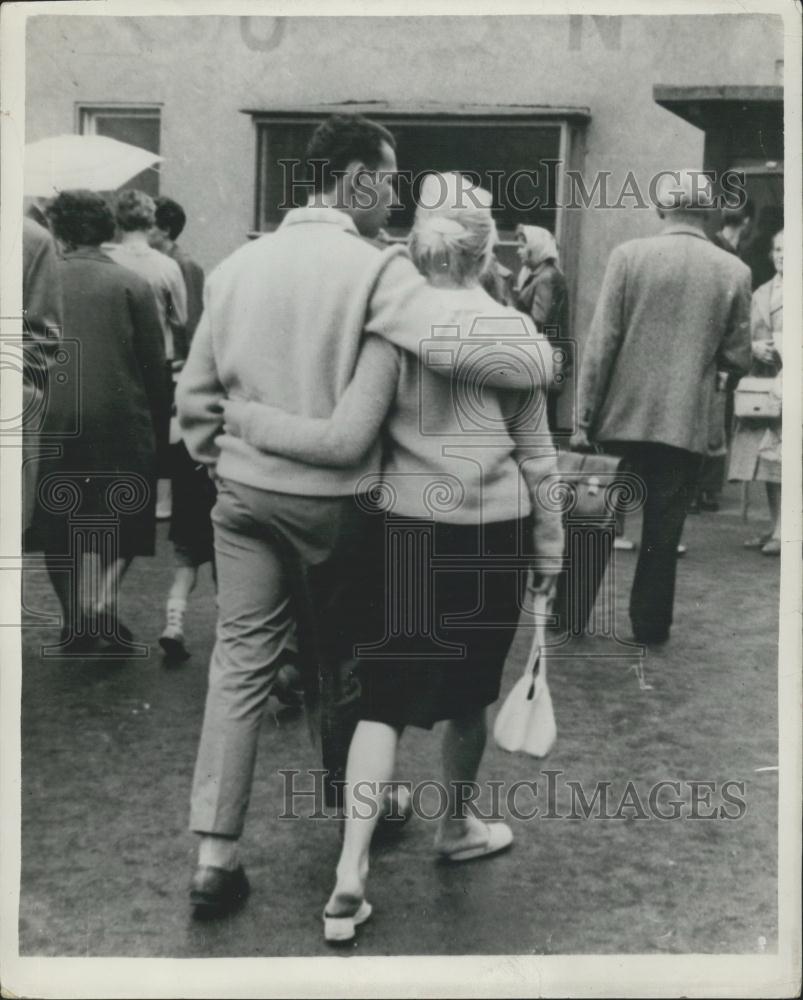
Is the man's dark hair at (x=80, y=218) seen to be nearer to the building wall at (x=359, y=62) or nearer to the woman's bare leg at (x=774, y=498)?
the building wall at (x=359, y=62)

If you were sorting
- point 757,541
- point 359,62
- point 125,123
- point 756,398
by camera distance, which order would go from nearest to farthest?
point 359,62
point 125,123
point 756,398
point 757,541

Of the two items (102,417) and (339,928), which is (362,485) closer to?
(339,928)

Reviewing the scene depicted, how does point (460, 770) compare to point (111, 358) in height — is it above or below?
below

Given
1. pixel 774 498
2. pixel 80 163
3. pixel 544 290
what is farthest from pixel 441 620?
pixel 774 498

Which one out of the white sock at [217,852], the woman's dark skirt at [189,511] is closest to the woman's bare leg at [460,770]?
the white sock at [217,852]

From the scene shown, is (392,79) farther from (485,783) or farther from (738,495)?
(738,495)

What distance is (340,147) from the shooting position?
3.80 meters

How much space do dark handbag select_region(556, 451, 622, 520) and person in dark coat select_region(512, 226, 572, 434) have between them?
550mm

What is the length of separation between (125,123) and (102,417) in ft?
3.41

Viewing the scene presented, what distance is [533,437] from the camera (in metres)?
3.74

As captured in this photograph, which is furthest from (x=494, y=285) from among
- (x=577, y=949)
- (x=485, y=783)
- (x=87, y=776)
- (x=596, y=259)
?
(x=577, y=949)

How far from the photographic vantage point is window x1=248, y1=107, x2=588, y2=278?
490cm

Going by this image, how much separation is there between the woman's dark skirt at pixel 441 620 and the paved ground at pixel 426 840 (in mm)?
528

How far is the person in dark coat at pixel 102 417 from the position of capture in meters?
5.18
